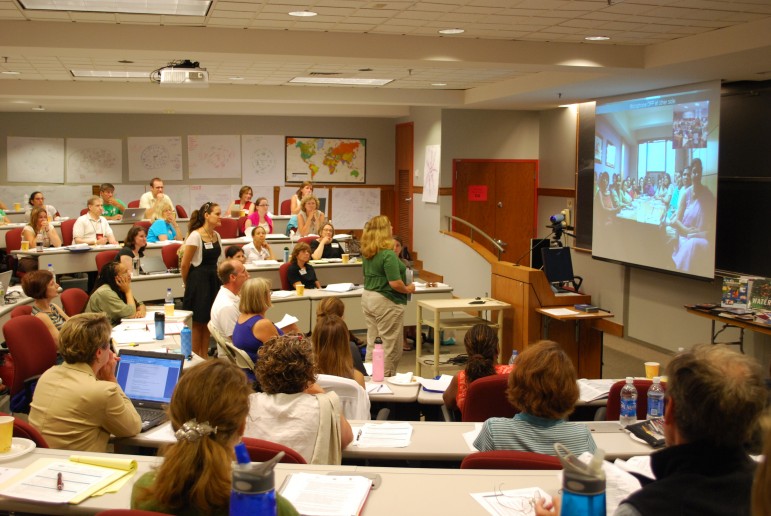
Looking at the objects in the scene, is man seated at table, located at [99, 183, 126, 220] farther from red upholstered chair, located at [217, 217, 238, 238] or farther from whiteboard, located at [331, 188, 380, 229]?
whiteboard, located at [331, 188, 380, 229]

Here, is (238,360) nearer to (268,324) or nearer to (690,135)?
(268,324)

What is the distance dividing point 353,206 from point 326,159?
3.34 feet

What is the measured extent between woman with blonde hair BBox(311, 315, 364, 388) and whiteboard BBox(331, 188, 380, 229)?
1063cm

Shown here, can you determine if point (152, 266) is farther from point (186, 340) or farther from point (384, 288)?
point (186, 340)

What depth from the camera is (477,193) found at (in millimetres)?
12594

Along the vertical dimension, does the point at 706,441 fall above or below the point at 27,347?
above

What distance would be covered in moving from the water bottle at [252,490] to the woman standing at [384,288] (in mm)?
4668

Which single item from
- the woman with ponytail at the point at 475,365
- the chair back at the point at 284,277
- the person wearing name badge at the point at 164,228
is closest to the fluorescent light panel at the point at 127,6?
the woman with ponytail at the point at 475,365

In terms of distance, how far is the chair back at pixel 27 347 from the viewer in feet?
16.6

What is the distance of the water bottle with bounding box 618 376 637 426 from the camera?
3.92 m

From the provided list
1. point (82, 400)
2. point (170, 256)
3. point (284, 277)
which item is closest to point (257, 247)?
point (170, 256)

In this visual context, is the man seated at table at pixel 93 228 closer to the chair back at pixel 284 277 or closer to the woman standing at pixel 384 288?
the chair back at pixel 284 277

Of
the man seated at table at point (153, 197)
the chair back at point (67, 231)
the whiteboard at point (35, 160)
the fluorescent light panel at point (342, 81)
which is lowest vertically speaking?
the chair back at point (67, 231)

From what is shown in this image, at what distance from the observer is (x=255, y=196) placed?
14844 millimetres
